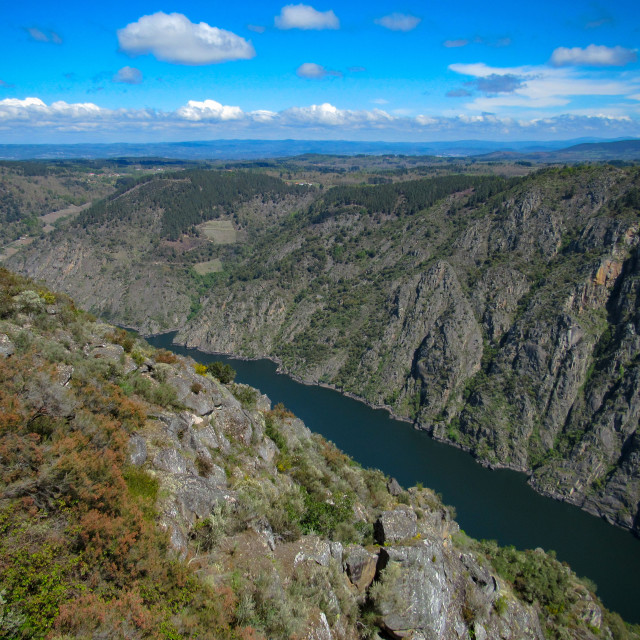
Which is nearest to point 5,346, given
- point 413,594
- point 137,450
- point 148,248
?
point 137,450

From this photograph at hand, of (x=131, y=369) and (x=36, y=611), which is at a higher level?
(x=36, y=611)

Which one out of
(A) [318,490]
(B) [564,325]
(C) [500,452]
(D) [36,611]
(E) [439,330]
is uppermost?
(D) [36,611]

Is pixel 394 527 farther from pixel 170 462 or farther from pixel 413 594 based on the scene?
pixel 170 462

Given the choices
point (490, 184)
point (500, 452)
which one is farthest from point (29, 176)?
point (500, 452)

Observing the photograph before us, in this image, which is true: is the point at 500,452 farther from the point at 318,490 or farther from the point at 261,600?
the point at 261,600

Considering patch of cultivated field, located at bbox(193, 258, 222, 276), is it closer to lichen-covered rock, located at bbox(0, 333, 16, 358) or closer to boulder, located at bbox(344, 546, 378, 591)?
lichen-covered rock, located at bbox(0, 333, 16, 358)

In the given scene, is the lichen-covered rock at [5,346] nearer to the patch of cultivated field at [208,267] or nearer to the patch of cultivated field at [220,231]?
the patch of cultivated field at [208,267]

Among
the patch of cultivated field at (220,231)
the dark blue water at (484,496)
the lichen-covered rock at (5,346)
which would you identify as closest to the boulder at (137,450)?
the lichen-covered rock at (5,346)

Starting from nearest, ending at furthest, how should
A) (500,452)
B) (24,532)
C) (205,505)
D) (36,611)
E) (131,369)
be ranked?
(36,611)
(24,532)
(205,505)
(131,369)
(500,452)
